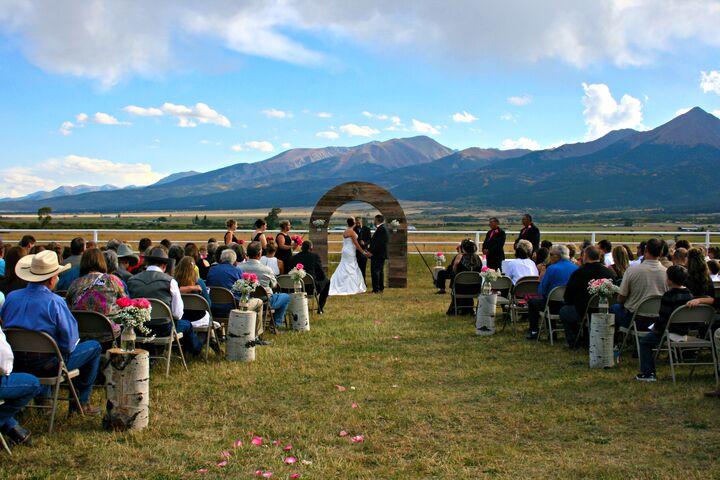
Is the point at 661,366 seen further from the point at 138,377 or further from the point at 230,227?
the point at 230,227

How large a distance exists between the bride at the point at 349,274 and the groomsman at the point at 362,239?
321 millimetres

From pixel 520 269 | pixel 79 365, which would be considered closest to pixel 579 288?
pixel 520 269

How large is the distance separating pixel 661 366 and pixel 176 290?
539cm

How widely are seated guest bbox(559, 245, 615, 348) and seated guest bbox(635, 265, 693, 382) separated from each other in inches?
48.2

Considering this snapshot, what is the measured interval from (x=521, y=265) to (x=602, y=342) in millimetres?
3304

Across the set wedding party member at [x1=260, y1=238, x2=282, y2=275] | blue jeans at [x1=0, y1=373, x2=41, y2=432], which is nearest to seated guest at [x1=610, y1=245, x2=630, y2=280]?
wedding party member at [x1=260, y1=238, x2=282, y2=275]

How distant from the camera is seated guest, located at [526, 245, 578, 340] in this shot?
904 cm

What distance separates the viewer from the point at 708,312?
22.1 feet

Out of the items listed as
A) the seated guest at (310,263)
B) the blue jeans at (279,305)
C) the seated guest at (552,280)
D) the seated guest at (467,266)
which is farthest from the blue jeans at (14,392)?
the seated guest at (467,266)

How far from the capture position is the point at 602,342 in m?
7.46

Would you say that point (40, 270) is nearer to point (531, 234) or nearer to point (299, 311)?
point (299, 311)

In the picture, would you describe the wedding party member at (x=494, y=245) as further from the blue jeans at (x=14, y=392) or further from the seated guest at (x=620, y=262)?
the blue jeans at (x=14, y=392)

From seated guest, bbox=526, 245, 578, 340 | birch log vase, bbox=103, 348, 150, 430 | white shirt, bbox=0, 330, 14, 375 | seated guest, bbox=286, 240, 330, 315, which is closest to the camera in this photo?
white shirt, bbox=0, 330, 14, 375

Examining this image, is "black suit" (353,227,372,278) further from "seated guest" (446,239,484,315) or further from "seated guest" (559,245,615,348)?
"seated guest" (559,245,615,348)
